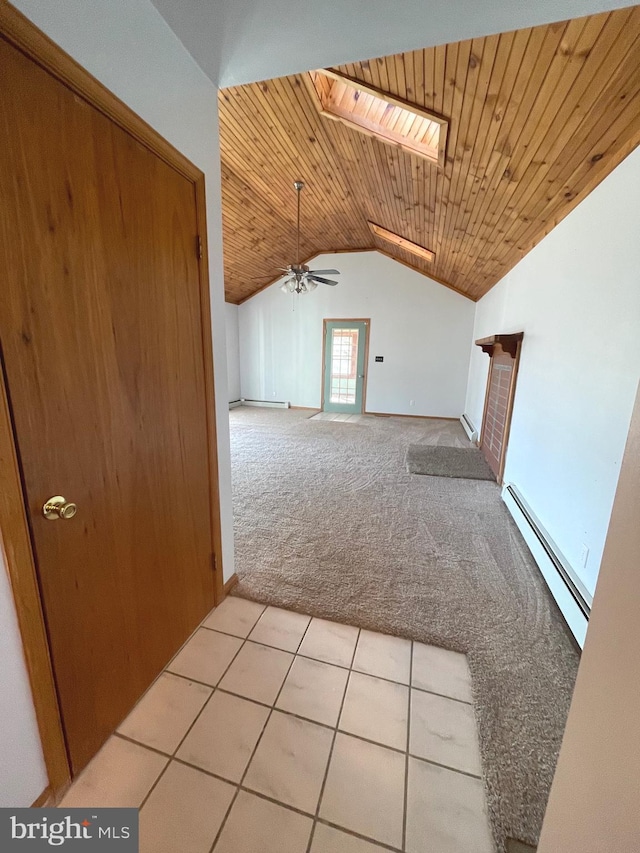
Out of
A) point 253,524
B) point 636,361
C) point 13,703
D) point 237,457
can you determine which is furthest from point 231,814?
point 237,457

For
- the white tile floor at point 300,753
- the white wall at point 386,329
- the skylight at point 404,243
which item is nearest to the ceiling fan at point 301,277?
the skylight at point 404,243

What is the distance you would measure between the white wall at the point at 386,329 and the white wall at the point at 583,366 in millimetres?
3509

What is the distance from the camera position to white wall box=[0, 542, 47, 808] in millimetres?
814

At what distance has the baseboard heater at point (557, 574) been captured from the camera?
158 cm

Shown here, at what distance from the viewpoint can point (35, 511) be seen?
0.86 meters

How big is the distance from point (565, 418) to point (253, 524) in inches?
90.3

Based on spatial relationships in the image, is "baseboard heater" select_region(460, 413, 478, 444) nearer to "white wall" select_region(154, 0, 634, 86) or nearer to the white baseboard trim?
the white baseboard trim

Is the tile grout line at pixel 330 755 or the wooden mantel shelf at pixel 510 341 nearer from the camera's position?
the tile grout line at pixel 330 755

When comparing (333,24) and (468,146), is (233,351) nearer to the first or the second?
(468,146)

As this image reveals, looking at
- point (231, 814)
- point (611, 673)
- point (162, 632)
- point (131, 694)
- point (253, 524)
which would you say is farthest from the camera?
point (253, 524)

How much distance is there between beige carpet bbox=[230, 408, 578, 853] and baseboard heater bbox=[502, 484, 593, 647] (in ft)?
0.23

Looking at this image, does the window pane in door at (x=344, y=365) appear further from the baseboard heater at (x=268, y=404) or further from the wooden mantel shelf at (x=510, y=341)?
the wooden mantel shelf at (x=510, y=341)

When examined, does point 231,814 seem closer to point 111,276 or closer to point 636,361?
point 111,276

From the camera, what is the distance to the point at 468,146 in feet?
7.03
